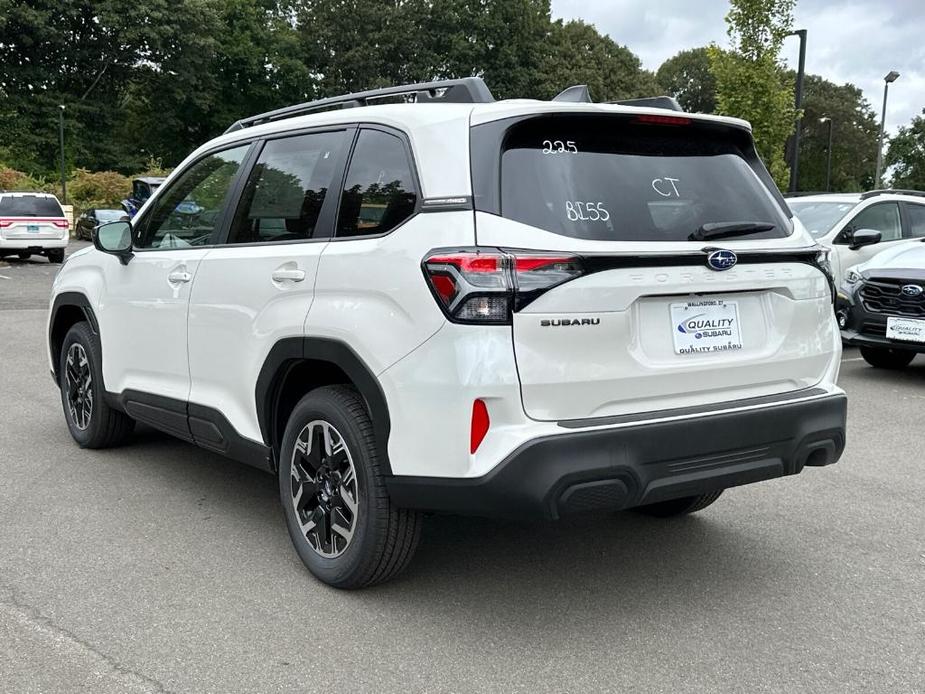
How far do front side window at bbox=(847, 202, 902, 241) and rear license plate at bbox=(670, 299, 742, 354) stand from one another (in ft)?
26.4

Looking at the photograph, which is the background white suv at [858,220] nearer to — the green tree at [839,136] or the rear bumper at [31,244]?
the rear bumper at [31,244]

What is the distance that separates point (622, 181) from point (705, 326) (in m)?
0.59

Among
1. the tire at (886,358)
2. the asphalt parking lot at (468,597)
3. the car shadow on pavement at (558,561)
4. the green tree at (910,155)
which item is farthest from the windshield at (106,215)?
the green tree at (910,155)

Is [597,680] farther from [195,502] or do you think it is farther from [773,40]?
[773,40]

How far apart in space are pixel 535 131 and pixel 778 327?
3.94 ft

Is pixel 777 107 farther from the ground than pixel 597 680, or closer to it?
farther from the ground

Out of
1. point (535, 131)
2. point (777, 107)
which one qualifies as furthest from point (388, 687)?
point (777, 107)

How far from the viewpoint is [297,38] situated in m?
58.2

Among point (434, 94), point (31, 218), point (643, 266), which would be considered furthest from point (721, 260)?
point (31, 218)

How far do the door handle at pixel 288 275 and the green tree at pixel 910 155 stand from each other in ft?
167

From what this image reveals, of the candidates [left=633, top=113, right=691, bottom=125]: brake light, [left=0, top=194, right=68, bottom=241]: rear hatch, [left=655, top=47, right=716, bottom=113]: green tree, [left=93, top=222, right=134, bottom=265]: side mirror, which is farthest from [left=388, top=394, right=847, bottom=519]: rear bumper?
[left=655, top=47, right=716, bottom=113]: green tree

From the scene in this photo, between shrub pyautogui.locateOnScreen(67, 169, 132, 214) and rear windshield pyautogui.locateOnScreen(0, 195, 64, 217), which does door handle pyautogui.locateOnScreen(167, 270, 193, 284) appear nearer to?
rear windshield pyautogui.locateOnScreen(0, 195, 64, 217)

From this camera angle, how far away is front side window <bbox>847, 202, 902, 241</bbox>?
424 inches

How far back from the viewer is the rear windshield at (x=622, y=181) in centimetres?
317
